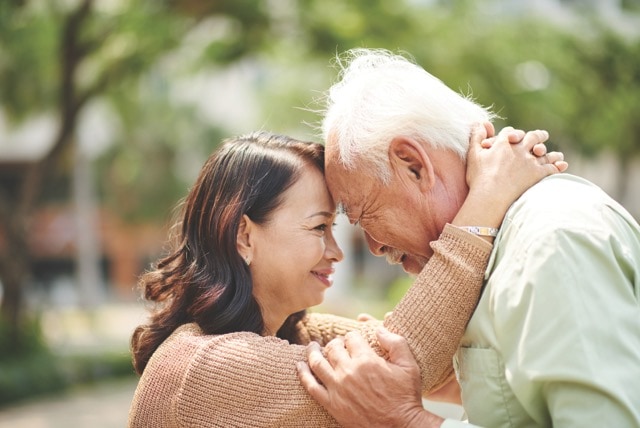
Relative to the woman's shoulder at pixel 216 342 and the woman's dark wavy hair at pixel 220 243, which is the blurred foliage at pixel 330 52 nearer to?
the woman's dark wavy hair at pixel 220 243

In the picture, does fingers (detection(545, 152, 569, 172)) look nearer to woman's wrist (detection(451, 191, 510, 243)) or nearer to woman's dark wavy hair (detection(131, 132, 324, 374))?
woman's wrist (detection(451, 191, 510, 243))

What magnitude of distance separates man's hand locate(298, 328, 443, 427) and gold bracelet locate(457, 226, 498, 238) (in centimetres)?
33

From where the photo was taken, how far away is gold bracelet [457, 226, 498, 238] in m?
2.12

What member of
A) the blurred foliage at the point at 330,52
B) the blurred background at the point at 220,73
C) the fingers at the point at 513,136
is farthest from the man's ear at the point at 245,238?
the blurred foliage at the point at 330,52

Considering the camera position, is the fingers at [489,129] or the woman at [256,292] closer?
the woman at [256,292]

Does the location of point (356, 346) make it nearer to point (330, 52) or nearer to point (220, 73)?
point (330, 52)

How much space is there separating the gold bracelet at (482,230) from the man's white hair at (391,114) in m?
0.24

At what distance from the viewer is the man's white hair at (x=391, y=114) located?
2.25m

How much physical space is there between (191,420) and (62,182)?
29.3 m

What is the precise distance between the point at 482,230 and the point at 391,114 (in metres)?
0.41

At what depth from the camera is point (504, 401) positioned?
1.96 meters

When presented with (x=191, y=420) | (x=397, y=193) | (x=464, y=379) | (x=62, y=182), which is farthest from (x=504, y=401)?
(x=62, y=182)

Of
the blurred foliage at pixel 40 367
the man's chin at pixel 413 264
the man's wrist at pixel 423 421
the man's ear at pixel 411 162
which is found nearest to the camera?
the man's wrist at pixel 423 421

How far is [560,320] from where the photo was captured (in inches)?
70.6
